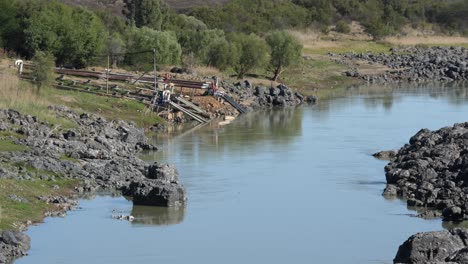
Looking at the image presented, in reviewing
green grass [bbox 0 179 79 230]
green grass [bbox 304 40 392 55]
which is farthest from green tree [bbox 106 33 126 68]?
green grass [bbox 0 179 79 230]

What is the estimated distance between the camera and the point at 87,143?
132ft

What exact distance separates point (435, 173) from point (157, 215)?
976 centimetres

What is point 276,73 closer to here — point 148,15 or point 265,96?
point 265,96

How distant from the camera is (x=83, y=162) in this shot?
37000mm

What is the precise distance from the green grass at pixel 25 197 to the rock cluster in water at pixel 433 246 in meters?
9.66

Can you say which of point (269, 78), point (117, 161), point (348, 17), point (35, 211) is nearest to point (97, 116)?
point (117, 161)

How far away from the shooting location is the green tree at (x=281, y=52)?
243ft

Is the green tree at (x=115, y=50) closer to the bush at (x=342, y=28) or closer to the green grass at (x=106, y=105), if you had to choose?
the green grass at (x=106, y=105)

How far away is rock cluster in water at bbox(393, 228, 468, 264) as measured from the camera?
22.8 meters

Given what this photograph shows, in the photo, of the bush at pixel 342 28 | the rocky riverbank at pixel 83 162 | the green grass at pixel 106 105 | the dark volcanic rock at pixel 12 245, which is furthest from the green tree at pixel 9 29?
the bush at pixel 342 28

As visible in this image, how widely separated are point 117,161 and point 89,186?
12.5 feet

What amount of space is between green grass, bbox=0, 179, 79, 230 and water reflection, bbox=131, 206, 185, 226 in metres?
2.34


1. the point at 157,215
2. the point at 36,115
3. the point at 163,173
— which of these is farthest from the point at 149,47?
the point at 157,215

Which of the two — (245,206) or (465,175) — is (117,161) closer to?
(245,206)
